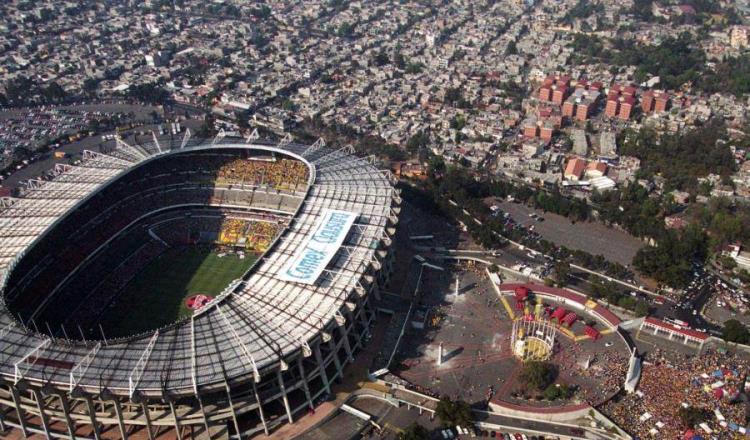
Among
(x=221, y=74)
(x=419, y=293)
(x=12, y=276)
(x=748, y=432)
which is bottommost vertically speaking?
(x=748, y=432)

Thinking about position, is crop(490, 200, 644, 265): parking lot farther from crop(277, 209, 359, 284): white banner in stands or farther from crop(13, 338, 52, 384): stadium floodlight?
crop(13, 338, 52, 384): stadium floodlight

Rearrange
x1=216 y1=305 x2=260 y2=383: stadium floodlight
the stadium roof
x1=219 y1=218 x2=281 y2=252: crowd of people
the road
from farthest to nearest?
1. the road
2. x1=219 y1=218 x2=281 y2=252: crowd of people
3. x1=216 y1=305 x2=260 y2=383: stadium floodlight
4. the stadium roof

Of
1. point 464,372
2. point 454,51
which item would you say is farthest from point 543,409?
point 454,51

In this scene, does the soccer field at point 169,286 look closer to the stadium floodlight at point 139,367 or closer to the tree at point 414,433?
the stadium floodlight at point 139,367

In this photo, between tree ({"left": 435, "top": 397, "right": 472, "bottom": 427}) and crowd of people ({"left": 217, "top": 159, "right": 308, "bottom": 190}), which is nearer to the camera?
tree ({"left": 435, "top": 397, "right": 472, "bottom": 427})

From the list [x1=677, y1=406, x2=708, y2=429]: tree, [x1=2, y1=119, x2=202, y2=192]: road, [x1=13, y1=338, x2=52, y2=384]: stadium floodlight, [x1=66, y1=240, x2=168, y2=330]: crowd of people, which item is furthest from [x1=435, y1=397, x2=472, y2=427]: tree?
[x1=2, y1=119, x2=202, y2=192]: road

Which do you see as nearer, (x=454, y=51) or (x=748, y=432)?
(x=748, y=432)

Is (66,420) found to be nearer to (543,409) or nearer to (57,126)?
(543,409)
